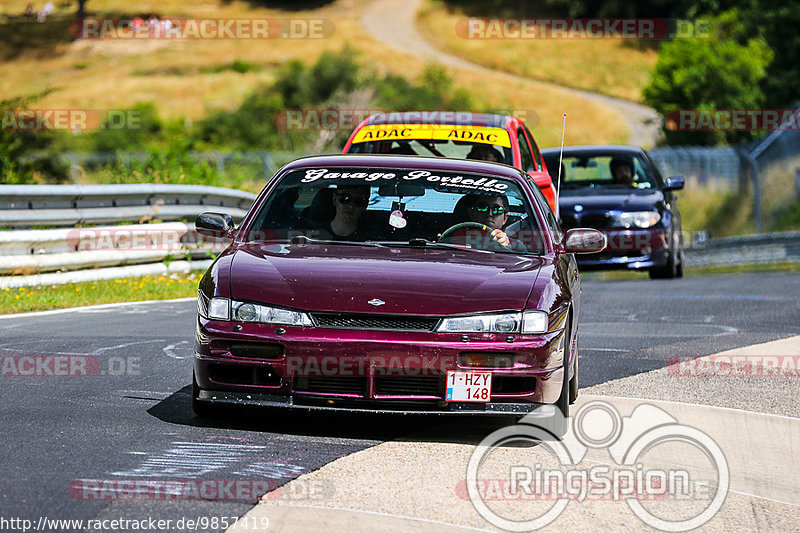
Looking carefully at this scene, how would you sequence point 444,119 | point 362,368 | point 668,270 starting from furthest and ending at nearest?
1. point 668,270
2. point 444,119
3. point 362,368

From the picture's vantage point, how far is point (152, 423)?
6797 millimetres

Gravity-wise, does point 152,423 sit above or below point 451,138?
below

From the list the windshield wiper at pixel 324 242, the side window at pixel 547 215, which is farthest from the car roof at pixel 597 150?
the windshield wiper at pixel 324 242

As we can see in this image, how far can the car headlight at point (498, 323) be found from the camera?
6496mm

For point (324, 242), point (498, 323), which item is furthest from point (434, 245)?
point (498, 323)

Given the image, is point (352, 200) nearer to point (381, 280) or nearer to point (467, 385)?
point (381, 280)

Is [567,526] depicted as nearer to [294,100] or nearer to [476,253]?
[476,253]

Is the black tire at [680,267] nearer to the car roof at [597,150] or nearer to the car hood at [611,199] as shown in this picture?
the car hood at [611,199]

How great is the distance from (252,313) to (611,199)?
1106 centimetres

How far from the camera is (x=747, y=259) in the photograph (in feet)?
79.6

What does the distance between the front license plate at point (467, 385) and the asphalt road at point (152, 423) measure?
30 cm

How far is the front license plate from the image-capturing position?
645 centimetres

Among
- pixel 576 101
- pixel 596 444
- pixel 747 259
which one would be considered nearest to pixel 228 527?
pixel 596 444

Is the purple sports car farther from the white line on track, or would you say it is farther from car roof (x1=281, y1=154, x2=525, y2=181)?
the white line on track
